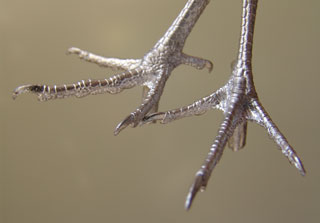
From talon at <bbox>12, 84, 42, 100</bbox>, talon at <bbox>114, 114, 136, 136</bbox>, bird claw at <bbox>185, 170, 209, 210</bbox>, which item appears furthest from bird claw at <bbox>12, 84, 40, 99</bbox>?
bird claw at <bbox>185, 170, 209, 210</bbox>

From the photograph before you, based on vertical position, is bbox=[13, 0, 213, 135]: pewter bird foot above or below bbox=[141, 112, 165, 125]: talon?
above

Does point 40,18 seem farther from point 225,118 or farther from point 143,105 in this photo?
point 225,118

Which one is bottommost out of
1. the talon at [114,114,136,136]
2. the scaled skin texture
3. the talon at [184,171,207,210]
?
the talon at [184,171,207,210]

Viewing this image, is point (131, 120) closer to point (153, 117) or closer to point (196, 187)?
point (153, 117)

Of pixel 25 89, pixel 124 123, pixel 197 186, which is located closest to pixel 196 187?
pixel 197 186

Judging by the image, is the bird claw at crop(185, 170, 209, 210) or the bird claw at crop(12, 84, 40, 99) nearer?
the bird claw at crop(185, 170, 209, 210)

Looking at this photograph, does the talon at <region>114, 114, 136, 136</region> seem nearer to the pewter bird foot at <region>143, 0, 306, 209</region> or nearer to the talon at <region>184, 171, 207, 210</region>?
the pewter bird foot at <region>143, 0, 306, 209</region>
